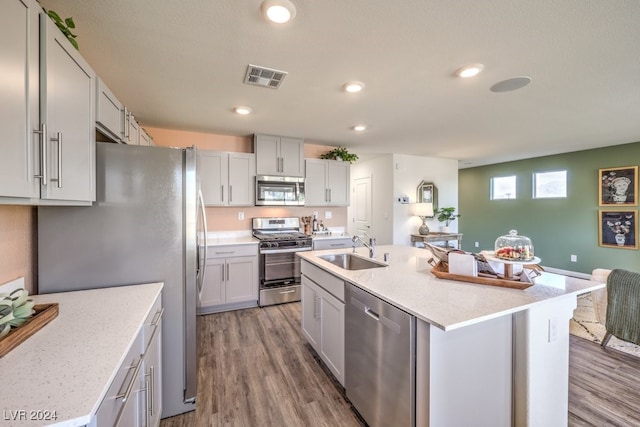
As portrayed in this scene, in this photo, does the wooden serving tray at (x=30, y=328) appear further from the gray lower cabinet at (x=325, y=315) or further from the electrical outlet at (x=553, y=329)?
the electrical outlet at (x=553, y=329)

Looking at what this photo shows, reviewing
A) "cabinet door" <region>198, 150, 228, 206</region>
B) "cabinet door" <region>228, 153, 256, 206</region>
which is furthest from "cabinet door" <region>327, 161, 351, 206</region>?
"cabinet door" <region>198, 150, 228, 206</region>

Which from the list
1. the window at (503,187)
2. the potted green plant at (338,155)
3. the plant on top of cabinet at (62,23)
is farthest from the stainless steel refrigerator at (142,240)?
the window at (503,187)

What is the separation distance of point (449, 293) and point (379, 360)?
543mm

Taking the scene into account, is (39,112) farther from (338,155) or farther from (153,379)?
(338,155)

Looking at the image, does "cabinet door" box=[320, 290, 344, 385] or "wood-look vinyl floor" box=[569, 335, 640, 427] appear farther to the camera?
"cabinet door" box=[320, 290, 344, 385]

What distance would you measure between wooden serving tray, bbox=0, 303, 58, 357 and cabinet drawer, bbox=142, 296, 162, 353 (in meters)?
0.37

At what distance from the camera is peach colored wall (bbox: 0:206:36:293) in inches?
52.2

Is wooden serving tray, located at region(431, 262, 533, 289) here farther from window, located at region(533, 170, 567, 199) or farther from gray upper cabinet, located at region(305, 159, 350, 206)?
window, located at region(533, 170, 567, 199)

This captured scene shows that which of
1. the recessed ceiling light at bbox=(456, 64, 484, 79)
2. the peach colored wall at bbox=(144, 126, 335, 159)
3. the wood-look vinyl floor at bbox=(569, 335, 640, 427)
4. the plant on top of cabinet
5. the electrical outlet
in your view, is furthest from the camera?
the peach colored wall at bbox=(144, 126, 335, 159)

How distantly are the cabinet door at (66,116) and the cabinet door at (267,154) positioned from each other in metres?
2.44

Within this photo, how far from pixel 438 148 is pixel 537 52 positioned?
3.09m

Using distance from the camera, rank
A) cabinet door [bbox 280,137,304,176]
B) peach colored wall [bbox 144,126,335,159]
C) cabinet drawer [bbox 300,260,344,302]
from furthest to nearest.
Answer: cabinet door [bbox 280,137,304,176] < peach colored wall [bbox 144,126,335,159] < cabinet drawer [bbox 300,260,344,302]

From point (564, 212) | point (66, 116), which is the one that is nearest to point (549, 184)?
point (564, 212)

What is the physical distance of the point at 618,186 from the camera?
466cm
